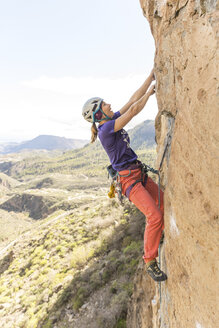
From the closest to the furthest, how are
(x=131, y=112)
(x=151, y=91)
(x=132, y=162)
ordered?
(x=131, y=112) → (x=151, y=91) → (x=132, y=162)

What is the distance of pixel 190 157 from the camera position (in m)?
2.85

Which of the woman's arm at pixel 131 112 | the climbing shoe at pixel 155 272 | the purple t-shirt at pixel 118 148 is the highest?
the woman's arm at pixel 131 112

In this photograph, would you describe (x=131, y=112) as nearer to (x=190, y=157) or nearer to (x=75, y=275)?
(x=190, y=157)

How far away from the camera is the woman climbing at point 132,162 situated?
381cm

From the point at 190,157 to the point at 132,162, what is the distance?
163cm

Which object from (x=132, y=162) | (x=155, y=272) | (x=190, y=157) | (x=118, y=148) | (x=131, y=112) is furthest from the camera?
(x=132, y=162)

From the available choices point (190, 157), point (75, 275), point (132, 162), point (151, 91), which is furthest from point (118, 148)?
point (75, 275)

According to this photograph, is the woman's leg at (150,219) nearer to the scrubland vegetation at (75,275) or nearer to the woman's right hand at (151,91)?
the woman's right hand at (151,91)

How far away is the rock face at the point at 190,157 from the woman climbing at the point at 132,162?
0.26 metres

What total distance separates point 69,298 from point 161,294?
872 cm

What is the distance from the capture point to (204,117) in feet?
8.38

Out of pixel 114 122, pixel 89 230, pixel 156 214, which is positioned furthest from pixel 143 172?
pixel 89 230

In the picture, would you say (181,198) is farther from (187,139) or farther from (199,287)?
(199,287)

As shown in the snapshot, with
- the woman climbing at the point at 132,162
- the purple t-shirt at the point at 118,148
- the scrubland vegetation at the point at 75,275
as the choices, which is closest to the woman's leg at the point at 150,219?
the woman climbing at the point at 132,162
